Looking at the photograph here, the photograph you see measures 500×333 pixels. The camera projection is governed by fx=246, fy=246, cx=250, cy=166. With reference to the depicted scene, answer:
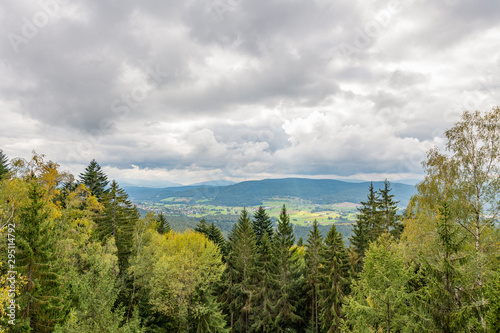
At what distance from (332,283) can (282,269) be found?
7.00 metres

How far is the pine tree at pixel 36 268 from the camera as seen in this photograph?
55.0 feet

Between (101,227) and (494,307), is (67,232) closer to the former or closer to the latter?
(101,227)

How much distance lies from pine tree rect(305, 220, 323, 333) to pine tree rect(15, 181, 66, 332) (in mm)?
26837

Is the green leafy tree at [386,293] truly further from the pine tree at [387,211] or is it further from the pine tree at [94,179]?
the pine tree at [94,179]

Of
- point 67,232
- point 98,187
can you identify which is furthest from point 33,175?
point 98,187

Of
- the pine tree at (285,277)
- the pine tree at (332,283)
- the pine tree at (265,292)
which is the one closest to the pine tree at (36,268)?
the pine tree at (265,292)

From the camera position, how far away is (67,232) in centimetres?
2470

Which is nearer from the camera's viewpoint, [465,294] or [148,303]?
[465,294]

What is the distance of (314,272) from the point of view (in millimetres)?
33062

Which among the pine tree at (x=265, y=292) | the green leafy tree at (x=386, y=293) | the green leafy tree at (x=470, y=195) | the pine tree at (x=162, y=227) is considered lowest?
the pine tree at (x=265, y=292)

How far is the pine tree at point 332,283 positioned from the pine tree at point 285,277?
4.65 meters

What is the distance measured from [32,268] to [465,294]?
2647 cm

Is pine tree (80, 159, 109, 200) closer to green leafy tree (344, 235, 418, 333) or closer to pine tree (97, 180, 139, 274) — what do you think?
pine tree (97, 180, 139, 274)

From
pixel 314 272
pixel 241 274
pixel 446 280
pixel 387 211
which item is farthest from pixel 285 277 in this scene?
pixel 446 280
